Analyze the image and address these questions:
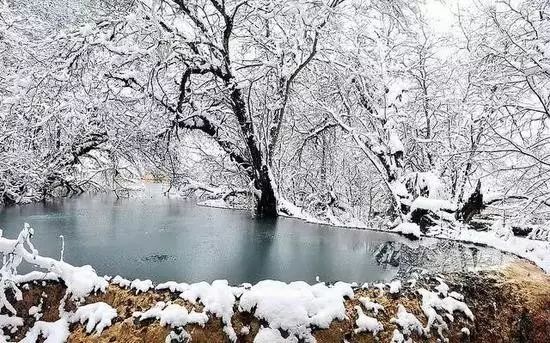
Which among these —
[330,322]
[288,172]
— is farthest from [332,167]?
[330,322]

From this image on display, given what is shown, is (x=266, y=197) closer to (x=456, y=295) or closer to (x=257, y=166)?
(x=257, y=166)

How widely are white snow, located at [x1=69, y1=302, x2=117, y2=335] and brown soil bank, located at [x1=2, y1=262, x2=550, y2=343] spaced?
0.11ft

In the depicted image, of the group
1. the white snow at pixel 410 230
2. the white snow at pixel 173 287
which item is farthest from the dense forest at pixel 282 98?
the white snow at pixel 173 287

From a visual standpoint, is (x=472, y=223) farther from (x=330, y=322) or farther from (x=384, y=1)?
(x=330, y=322)

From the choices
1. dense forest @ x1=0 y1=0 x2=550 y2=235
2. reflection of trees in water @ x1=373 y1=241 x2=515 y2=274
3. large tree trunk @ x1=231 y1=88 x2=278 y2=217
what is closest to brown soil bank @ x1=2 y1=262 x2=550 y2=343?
reflection of trees in water @ x1=373 y1=241 x2=515 y2=274

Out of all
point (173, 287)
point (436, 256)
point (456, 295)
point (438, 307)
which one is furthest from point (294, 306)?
point (436, 256)

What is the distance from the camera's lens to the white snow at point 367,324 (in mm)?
3020

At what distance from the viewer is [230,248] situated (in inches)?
185

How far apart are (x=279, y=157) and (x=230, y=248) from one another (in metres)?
4.79

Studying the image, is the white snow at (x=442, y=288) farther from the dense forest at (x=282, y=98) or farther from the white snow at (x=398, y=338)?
the dense forest at (x=282, y=98)

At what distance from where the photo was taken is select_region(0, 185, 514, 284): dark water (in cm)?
391

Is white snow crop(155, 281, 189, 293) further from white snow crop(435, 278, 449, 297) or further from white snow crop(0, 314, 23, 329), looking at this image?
white snow crop(435, 278, 449, 297)

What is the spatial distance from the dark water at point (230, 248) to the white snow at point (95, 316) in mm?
571

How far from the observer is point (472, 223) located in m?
8.00
